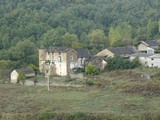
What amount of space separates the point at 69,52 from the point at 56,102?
1254cm

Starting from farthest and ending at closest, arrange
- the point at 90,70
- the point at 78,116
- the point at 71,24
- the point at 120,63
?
the point at 71,24 < the point at 120,63 < the point at 90,70 < the point at 78,116

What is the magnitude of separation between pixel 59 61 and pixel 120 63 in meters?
6.24

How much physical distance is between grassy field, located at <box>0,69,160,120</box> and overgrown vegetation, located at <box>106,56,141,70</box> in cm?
319

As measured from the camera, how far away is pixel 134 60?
148 ft

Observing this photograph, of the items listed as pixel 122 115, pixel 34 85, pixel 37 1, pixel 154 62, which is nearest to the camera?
pixel 122 115

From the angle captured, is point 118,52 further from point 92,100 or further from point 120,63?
point 92,100

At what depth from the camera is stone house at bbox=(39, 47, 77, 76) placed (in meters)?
45.3

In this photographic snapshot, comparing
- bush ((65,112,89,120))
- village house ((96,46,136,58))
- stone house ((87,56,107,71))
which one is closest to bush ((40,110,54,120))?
bush ((65,112,89,120))

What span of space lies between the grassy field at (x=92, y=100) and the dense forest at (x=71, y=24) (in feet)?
49.7

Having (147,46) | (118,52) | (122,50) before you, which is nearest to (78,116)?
(118,52)

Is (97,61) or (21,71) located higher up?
(97,61)

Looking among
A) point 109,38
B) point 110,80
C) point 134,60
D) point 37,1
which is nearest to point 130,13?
point 37,1

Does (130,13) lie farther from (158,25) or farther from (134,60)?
(134,60)

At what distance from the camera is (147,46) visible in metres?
51.0
